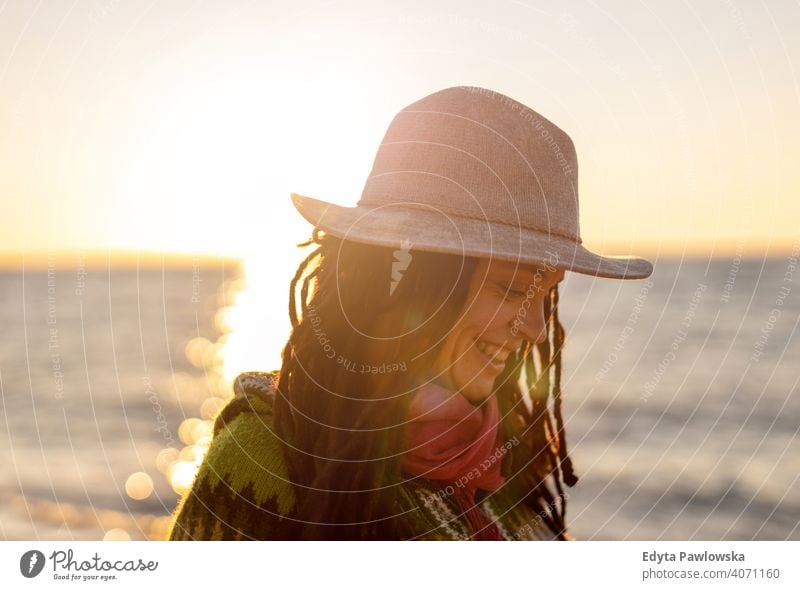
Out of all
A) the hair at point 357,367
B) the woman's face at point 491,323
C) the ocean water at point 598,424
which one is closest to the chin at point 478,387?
the woman's face at point 491,323

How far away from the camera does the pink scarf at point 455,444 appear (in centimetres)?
213

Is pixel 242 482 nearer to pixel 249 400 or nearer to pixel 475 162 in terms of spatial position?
pixel 249 400

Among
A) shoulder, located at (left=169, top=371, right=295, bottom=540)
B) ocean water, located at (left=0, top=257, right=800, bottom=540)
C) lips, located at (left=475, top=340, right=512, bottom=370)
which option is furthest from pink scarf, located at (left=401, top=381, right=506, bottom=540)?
ocean water, located at (left=0, top=257, right=800, bottom=540)

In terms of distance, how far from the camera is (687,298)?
25.8 m

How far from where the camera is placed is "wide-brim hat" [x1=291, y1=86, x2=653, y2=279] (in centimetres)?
202

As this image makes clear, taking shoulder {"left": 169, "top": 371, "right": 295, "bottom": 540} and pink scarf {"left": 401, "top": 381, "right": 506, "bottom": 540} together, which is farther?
pink scarf {"left": 401, "top": 381, "right": 506, "bottom": 540}

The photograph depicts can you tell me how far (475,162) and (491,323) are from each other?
0.37 meters

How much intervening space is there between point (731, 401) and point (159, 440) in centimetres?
751

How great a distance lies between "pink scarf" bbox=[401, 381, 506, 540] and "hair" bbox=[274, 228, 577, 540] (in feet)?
0.19

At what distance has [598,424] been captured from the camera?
35.8 ft

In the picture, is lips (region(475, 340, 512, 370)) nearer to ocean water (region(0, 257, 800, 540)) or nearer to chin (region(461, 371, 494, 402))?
chin (region(461, 371, 494, 402))

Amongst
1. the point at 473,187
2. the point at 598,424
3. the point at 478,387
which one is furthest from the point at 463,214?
the point at 598,424
